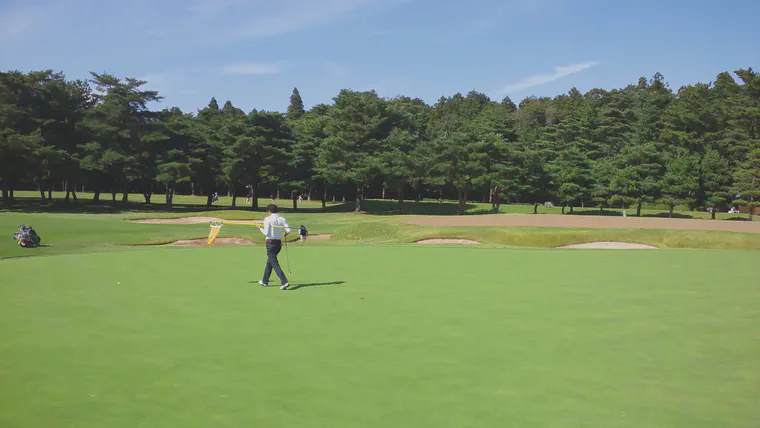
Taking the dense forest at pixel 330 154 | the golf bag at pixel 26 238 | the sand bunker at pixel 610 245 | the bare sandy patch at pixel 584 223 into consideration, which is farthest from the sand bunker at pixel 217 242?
the dense forest at pixel 330 154

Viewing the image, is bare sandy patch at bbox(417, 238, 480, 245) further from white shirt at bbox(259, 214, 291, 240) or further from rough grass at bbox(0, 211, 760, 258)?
white shirt at bbox(259, 214, 291, 240)

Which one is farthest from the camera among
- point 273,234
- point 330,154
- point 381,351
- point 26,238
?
point 330,154

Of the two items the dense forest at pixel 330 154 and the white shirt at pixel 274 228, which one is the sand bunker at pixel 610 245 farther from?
the dense forest at pixel 330 154

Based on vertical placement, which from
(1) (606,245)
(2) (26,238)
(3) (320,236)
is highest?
(1) (606,245)

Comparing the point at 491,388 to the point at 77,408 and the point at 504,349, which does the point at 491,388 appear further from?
the point at 77,408

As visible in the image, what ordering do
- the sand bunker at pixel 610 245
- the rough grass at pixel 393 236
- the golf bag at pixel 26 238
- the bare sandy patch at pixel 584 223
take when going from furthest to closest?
1. the bare sandy patch at pixel 584 223
2. the sand bunker at pixel 610 245
3. the rough grass at pixel 393 236
4. the golf bag at pixel 26 238

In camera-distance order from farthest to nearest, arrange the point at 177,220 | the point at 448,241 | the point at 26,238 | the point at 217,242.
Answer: the point at 177,220 → the point at 217,242 → the point at 448,241 → the point at 26,238

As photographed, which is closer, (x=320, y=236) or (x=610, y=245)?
(x=610, y=245)

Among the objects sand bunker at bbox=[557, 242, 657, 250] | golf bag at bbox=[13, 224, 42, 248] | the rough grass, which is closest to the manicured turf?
golf bag at bbox=[13, 224, 42, 248]

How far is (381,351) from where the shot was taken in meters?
10.4

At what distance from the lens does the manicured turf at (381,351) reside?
24.9 feet

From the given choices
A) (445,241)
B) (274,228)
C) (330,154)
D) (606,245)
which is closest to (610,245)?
(606,245)

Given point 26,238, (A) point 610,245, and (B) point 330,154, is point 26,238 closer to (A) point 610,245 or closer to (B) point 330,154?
(A) point 610,245

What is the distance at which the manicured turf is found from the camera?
7602 mm
